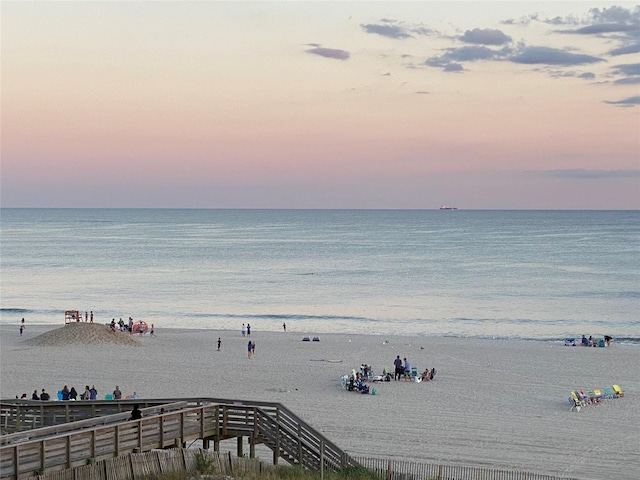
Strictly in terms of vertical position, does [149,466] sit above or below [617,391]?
above

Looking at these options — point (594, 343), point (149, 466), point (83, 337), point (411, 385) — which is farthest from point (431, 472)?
point (594, 343)

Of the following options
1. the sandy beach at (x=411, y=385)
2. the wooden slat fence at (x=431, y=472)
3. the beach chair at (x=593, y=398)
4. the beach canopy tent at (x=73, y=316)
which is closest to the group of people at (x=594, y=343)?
the sandy beach at (x=411, y=385)

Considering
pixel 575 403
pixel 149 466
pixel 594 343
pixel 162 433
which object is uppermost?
pixel 162 433

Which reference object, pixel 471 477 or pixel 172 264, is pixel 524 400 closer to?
pixel 471 477

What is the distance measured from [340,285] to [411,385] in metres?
50.5

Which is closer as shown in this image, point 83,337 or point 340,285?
point 83,337

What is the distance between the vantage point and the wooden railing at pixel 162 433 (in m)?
14.5

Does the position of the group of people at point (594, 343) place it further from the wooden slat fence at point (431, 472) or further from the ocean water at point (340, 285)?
the wooden slat fence at point (431, 472)

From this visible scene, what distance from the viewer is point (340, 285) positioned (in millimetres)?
81688

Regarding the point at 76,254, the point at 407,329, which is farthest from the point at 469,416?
the point at 76,254

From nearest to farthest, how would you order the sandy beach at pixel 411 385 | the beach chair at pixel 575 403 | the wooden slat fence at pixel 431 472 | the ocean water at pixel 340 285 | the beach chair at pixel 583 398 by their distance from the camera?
the wooden slat fence at pixel 431 472, the sandy beach at pixel 411 385, the beach chair at pixel 575 403, the beach chair at pixel 583 398, the ocean water at pixel 340 285

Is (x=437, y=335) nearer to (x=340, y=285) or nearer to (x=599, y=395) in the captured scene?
(x=599, y=395)

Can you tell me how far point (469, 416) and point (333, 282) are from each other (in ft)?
193

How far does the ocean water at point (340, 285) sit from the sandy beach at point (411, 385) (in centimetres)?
994
